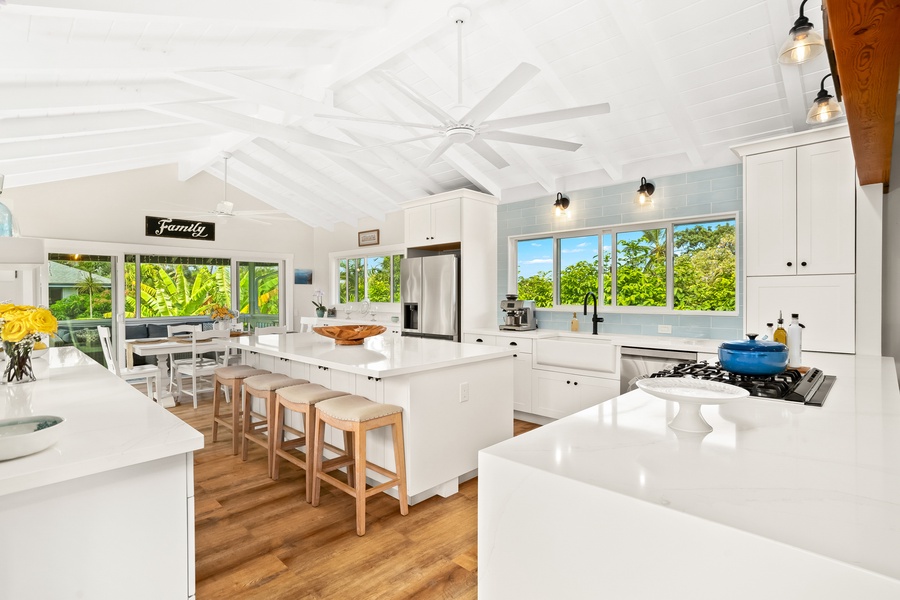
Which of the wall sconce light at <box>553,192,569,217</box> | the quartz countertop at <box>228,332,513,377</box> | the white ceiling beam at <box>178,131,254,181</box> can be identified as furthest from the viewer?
the white ceiling beam at <box>178,131,254,181</box>

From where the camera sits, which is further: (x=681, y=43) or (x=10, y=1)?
(x=681, y=43)

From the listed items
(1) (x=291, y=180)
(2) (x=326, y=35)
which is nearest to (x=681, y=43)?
(2) (x=326, y=35)

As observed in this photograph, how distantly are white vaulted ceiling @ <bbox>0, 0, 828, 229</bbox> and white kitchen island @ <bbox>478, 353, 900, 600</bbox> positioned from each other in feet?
6.85

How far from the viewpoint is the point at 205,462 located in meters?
3.38

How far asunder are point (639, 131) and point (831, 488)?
3558mm

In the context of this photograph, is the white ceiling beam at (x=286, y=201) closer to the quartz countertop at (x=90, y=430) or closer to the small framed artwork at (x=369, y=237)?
the small framed artwork at (x=369, y=237)

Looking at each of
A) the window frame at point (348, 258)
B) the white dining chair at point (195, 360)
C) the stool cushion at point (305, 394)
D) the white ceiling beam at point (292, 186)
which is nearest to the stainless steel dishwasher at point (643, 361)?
the stool cushion at point (305, 394)

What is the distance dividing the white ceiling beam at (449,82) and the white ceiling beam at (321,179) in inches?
113

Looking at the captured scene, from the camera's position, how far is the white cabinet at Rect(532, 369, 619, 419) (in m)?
3.83

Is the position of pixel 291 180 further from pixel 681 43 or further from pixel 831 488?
pixel 831 488

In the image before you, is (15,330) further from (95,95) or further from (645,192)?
(645,192)

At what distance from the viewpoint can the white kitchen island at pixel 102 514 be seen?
1.09 metres

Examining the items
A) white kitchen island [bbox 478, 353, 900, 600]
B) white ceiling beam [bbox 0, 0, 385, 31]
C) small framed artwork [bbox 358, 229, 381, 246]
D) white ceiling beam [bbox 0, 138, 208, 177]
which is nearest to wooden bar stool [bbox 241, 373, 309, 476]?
white ceiling beam [bbox 0, 0, 385, 31]

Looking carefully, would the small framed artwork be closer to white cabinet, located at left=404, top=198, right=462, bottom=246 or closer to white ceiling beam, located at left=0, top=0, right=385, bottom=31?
white cabinet, located at left=404, top=198, right=462, bottom=246
